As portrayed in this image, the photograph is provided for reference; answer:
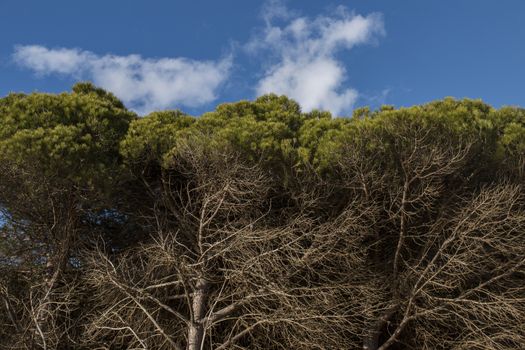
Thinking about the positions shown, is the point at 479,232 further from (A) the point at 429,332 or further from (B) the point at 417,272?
(A) the point at 429,332

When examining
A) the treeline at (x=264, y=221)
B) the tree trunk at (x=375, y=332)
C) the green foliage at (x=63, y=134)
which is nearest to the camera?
the green foliage at (x=63, y=134)

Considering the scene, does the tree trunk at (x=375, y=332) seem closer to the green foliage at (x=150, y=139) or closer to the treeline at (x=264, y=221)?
the treeline at (x=264, y=221)

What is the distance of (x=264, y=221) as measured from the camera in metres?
7.08

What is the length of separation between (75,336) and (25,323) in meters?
0.92

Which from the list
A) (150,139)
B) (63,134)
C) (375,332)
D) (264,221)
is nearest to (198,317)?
(264,221)

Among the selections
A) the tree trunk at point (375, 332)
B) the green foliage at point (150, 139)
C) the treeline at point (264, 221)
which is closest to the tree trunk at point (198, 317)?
the treeline at point (264, 221)

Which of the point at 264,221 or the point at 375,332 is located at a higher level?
the point at 264,221

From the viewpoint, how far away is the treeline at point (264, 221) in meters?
6.51

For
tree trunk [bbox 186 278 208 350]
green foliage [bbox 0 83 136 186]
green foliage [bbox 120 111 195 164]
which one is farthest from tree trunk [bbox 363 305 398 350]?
green foliage [bbox 0 83 136 186]

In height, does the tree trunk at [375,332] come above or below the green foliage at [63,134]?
below

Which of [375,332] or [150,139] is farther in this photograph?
[375,332]

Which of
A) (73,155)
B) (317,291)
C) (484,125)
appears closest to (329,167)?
(317,291)

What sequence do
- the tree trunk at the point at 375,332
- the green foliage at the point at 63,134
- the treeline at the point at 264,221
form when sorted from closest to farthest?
1. the green foliage at the point at 63,134
2. the treeline at the point at 264,221
3. the tree trunk at the point at 375,332

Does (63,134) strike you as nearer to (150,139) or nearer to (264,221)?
(150,139)
